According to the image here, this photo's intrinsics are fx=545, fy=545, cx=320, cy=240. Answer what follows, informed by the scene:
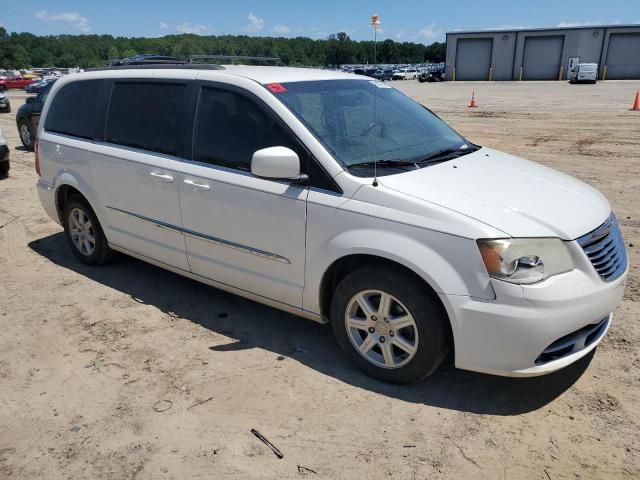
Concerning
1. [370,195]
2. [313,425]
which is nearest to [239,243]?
[370,195]

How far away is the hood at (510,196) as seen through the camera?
2965 millimetres

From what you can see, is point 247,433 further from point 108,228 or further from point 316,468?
point 108,228

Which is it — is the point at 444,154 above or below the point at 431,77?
above

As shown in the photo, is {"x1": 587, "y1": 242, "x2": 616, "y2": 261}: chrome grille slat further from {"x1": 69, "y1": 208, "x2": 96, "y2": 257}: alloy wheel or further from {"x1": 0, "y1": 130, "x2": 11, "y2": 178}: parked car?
{"x1": 0, "y1": 130, "x2": 11, "y2": 178}: parked car

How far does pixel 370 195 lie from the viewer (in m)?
3.20

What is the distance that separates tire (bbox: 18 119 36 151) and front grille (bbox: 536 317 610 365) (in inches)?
542

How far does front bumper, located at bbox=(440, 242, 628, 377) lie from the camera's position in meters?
2.83

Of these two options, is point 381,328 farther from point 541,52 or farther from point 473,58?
point 473,58

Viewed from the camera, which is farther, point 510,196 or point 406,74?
point 406,74

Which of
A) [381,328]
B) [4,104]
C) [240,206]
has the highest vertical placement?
[240,206]

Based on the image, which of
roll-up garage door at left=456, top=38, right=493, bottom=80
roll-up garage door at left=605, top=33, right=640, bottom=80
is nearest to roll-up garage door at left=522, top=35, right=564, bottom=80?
roll-up garage door at left=456, top=38, right=493, bottom=80

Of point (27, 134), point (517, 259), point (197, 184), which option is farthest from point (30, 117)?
point (517, 259)

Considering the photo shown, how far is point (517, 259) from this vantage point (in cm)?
284

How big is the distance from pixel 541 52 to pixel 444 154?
60914 millimetres
